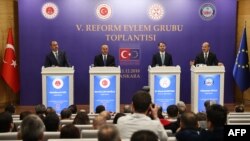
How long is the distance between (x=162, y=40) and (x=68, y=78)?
3.37 metres

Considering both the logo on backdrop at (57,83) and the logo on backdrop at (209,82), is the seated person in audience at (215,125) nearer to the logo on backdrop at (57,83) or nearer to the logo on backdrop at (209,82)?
the logo on backdrop at (209,82)

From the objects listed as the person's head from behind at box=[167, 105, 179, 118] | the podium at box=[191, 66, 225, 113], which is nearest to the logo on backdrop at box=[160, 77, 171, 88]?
the podium at box=[191, 66, 225, 113]

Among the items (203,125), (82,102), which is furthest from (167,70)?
(203,125)

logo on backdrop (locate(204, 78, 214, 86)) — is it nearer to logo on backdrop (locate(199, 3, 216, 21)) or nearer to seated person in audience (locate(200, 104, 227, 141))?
logo on backdrop (locate(199, 3, 216, 21))

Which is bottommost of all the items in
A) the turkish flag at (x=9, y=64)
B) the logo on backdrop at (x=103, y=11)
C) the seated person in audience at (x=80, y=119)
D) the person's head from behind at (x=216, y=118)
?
the seated person in audience at (x=80, y=119)

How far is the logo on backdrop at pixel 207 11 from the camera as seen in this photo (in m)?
11.9

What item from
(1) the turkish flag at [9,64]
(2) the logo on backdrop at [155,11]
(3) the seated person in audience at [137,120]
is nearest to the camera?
(3) the seated person in audience at [137,120]

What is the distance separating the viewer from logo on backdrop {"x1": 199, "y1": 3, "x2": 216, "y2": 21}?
1192cm

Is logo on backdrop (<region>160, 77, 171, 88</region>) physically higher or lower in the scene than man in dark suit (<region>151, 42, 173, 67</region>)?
lower

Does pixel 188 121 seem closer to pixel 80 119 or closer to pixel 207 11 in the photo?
pixel 80 119

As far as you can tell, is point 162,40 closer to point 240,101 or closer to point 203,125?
point 240,101

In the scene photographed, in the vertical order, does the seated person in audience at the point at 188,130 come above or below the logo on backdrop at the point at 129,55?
below

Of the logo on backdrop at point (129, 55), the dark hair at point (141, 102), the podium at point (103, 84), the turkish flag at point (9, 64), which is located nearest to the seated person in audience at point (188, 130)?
the dark hair at point (141, 102)

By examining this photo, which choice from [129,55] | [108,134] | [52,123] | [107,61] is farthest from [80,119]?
[129,55]
